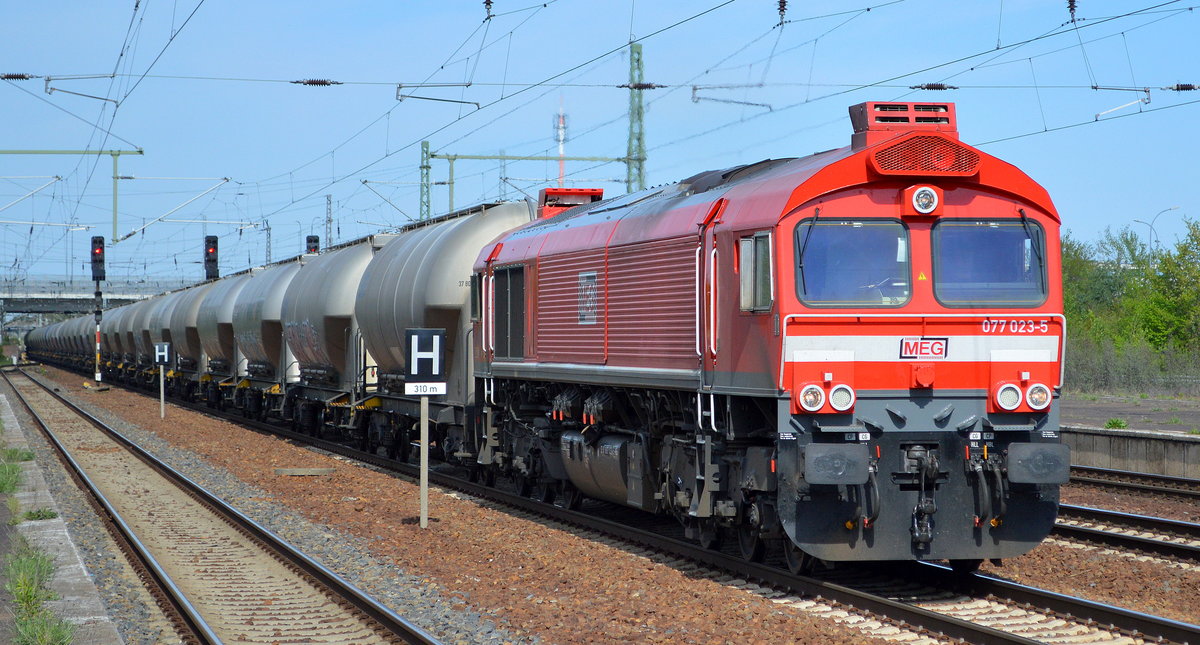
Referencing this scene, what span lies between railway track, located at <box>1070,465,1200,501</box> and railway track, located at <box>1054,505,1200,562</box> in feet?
8.67

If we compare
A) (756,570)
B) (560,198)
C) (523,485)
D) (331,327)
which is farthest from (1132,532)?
(331,327)

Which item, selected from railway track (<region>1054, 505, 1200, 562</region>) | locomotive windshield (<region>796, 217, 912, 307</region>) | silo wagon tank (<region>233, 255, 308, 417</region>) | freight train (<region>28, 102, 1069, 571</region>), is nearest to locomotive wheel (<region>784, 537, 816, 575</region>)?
freight train (<region>28, 102, 1069, 571</region>)

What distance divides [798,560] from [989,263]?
3.13m

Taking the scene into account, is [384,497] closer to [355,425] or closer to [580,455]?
[580,455]

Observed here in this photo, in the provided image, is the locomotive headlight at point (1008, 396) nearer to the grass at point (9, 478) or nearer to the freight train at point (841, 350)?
the freight train at point (841, 350)

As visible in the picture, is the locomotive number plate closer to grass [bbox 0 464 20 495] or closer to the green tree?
grass [bbox 0 464 20 495]

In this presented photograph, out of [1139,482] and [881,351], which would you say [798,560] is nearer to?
[881,351]

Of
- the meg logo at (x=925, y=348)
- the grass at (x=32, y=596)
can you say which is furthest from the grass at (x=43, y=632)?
the meg logo at (x=925, y=348)

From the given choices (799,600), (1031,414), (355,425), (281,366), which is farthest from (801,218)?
(281,366)

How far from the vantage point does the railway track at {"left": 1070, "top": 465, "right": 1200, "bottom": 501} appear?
1745 cm

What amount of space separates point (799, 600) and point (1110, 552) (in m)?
4.42

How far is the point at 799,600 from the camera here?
10.5m

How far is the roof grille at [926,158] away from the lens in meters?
10.5

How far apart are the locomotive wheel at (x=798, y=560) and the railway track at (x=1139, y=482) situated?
8429mm
